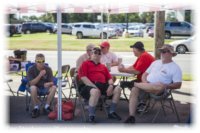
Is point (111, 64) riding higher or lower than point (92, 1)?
lower

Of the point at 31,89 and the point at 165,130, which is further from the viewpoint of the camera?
the point at 31,89

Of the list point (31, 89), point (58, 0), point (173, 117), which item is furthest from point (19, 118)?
point (173, 117)

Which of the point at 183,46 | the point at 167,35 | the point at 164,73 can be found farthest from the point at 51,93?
the point at 167,35

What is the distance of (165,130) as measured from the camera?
5.29 meters

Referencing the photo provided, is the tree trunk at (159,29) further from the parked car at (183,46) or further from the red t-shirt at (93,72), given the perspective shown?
the parked car at (183,46)

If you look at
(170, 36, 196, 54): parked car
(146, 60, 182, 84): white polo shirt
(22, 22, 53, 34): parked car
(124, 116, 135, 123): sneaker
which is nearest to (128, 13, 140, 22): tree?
(22, 22, 53, 34): parked car

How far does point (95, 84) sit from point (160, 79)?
986mm

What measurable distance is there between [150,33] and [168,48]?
91.6 feet

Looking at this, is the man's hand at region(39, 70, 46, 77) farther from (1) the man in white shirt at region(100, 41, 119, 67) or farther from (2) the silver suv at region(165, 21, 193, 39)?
(2) the silver suv at region(165, 21, 193, 39)

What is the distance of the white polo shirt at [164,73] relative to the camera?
18.6ft

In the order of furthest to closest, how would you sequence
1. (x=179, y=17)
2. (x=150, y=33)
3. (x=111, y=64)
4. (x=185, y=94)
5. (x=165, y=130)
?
(x=179, y=17) → (x=150, y=33) → (x=185, y=94) → (x=111, y=64) → (x=165, y=130)

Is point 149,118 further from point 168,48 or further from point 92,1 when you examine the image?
point 92,1

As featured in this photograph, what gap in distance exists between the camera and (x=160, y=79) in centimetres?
581

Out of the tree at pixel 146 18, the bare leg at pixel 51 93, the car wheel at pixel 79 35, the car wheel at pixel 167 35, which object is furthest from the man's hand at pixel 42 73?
the tree at pixel 146 18
